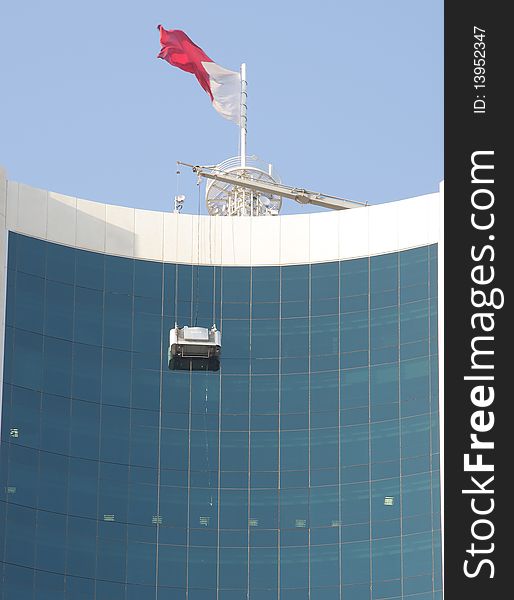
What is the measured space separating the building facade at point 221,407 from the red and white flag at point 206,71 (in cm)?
1084

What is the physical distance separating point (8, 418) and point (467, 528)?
175 feet

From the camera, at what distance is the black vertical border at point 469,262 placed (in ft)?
139

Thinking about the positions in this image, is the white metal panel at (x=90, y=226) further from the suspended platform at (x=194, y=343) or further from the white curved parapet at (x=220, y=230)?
the suspended platform at (x=194, y=343)

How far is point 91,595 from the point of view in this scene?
90.9 m

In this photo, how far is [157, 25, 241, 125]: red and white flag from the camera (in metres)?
106

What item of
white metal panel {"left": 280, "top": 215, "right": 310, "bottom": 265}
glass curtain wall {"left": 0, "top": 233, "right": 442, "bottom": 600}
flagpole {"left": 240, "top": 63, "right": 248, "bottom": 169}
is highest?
flagpole {"left": 240, "top": 63, "right": 248, "bottom": 169}

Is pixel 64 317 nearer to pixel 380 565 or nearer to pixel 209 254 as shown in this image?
pixel 209 254

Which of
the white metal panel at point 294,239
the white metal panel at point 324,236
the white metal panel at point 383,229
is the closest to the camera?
the white metal panel at point 383,229

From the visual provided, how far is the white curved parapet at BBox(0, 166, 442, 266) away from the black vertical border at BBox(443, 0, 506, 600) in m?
51.6

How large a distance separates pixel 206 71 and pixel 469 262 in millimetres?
64850

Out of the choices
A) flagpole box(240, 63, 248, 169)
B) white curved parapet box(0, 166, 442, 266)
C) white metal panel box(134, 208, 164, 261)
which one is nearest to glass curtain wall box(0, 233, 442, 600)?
white metal panel box(134, 208, 164, 261)

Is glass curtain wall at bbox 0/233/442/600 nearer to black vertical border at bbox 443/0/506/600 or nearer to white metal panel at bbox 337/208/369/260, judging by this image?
white metal panel at bbox 337/208/369/260

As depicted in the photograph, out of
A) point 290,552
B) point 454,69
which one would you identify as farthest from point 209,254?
point 454,69

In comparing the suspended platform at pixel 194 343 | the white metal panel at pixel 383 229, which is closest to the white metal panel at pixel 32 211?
the suspended platform at pixel 194 343
